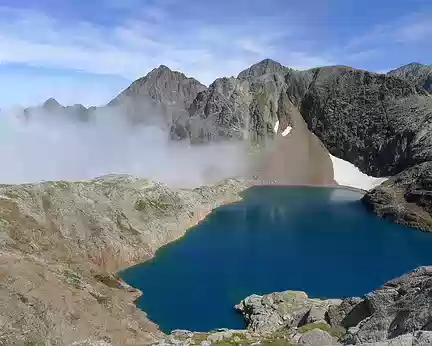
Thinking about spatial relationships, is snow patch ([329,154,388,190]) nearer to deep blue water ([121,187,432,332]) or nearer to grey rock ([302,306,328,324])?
deep blue water ([121,187,432,332])

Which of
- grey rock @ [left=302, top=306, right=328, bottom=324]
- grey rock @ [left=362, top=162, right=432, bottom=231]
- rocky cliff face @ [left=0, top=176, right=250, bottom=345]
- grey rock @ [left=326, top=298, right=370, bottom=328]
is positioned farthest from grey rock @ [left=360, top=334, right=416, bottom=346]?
grey rock @ [left=362, top=162, right=432, bottom=231]

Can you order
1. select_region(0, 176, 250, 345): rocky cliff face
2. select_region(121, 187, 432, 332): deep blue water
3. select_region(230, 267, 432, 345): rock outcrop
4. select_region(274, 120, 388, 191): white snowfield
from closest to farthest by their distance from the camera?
select_region(230, 267, 432, 345): rock outcrop → select_region(0, 176, 250, 345): rocky cliff face → select_region(121, 187, 432, 332): deep blue water → select_region(274, 120, 388, 191): white snowfield

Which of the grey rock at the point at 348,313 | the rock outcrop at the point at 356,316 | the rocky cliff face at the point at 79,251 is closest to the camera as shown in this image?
the rock outcrop at the point at 356,316

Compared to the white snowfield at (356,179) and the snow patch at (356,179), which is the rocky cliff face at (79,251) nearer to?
the white snowfield at (356,179)

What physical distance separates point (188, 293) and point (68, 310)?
23398 millimetres

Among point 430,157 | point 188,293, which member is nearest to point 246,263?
point 188,293

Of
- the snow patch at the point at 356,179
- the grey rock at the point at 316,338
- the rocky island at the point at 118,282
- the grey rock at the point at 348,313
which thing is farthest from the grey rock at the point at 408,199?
the grey rock at the point at 316,338

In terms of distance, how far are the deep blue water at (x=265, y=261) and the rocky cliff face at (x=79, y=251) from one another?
4.41 meters

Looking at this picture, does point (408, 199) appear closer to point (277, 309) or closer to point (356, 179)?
point (356, 179)

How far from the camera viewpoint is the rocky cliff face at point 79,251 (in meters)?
45.7

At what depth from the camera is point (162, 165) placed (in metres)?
190

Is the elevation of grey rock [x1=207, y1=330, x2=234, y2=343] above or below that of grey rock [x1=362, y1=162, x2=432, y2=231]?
below

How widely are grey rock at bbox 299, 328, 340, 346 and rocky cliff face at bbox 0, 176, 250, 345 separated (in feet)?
62.2

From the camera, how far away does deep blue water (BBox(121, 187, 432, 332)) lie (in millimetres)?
66125
